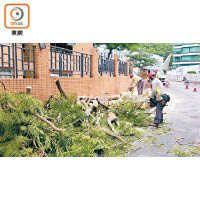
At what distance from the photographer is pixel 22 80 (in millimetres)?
3744

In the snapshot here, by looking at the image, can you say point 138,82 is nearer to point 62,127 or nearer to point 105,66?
point 105,66

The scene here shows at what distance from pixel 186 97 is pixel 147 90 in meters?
1.06

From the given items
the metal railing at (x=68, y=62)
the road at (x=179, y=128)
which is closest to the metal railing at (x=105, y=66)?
the metal railing at (x=68, y=62)

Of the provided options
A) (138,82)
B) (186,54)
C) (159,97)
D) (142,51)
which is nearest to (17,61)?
(159,97)

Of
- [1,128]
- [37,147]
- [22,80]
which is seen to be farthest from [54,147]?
[22,80]

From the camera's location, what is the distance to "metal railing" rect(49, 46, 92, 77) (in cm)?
445

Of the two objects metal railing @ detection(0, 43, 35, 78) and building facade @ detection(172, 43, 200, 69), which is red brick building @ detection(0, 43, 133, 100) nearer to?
metal railing @ detection(0, 43, 35, 78)

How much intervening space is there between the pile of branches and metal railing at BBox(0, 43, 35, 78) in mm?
592

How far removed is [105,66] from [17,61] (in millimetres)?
2991

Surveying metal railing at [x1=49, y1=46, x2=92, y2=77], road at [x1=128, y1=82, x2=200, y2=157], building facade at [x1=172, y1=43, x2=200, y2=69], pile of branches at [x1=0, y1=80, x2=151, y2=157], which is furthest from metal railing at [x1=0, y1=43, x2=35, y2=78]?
building facade at [x1=172, y1=43, x2=200, y2=69]

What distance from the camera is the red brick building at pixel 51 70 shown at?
3.75 meters
